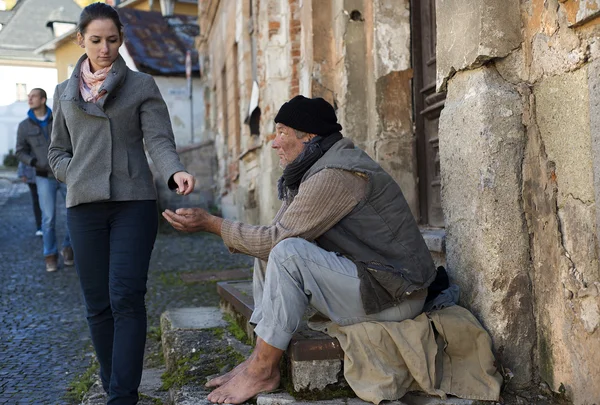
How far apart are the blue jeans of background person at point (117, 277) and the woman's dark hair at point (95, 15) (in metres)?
0.76

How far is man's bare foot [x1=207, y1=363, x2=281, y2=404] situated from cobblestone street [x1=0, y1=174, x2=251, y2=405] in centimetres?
107

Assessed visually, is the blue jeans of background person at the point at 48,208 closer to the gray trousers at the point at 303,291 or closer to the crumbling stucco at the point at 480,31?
the gray trousers at the point at 303,291

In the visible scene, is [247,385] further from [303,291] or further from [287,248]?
[287,248]

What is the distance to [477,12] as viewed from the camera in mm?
2713

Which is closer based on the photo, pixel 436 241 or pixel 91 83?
pixel 91 83

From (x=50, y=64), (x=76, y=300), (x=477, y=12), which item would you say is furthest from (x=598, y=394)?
(x=50, y=64)

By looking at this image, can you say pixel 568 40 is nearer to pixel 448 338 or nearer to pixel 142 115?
pixel 448 338

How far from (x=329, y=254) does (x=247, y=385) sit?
0.62 m

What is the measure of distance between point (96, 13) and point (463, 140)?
5.44 feet

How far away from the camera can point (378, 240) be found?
263 centimetres

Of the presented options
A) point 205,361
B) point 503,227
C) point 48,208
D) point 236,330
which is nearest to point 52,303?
point 48,208

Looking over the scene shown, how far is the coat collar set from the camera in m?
2.66

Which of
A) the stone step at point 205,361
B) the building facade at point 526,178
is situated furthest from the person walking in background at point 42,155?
the building facade at point 526,178

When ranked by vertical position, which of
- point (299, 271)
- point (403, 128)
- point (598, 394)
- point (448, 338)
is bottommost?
point (598, 394)
